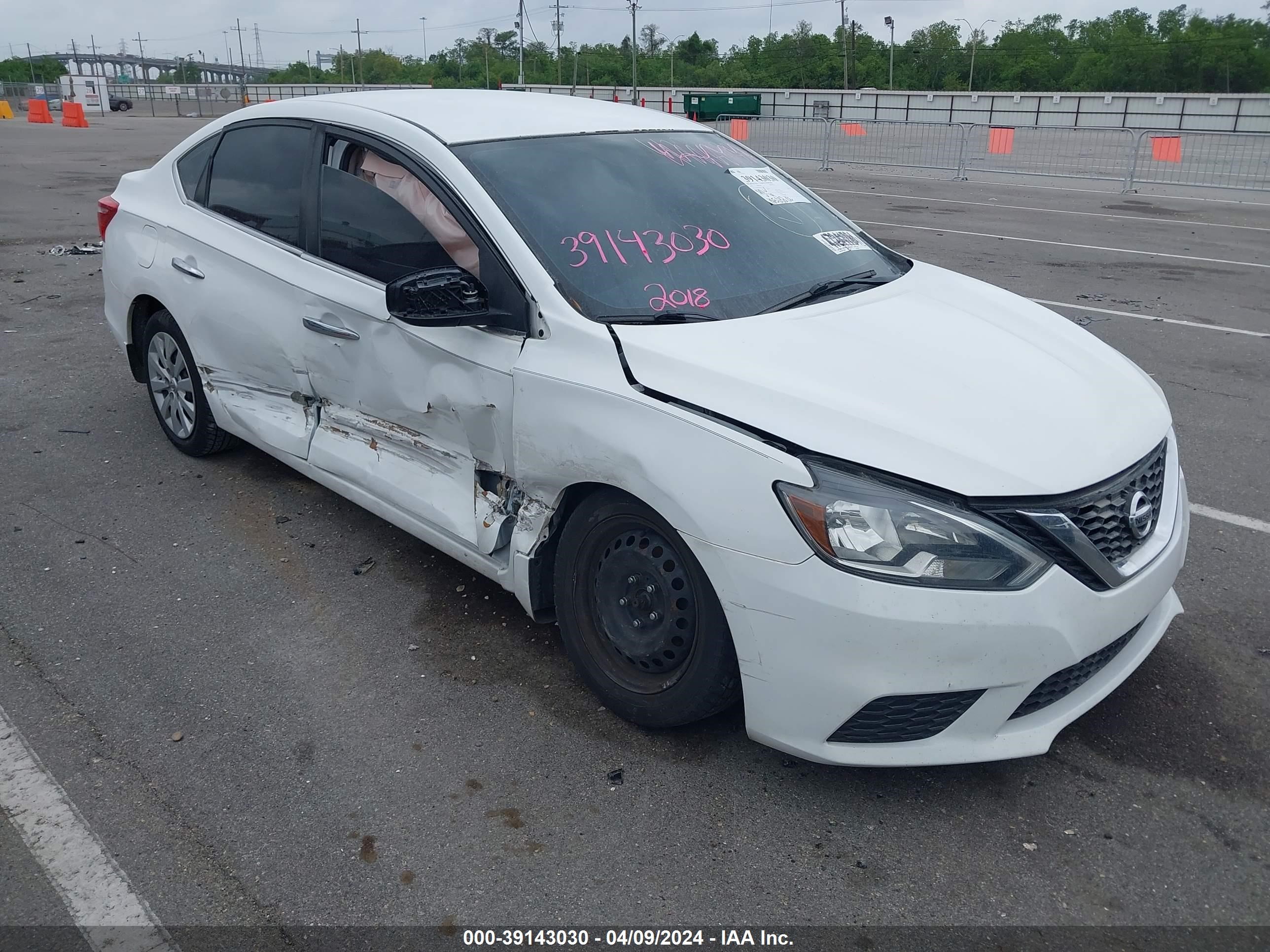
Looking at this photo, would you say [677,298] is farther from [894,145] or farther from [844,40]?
[844,40]

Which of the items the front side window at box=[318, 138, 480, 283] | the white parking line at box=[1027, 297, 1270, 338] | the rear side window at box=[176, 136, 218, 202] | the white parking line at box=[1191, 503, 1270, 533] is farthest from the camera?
the white parking line at box=[1027, 297, 1270, 338]

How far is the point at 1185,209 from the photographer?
16.1 meters

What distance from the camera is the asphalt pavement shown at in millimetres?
2545

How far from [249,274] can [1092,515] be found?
131 inches

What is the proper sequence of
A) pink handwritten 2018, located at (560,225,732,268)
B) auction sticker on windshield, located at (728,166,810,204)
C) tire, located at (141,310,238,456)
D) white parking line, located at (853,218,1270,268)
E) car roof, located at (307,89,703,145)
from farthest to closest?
white parking line, located at (853,218,1270,268) → tire, located at (141,310,238,456) → auction sticker on windshield, located at (728,166,810,204) → car roof, located at (307,89,703,145) → pink handwritten 2018, located at (560,225,732,268)

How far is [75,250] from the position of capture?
10.8 metres

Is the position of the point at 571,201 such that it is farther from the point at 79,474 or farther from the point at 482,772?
the point at 79,474

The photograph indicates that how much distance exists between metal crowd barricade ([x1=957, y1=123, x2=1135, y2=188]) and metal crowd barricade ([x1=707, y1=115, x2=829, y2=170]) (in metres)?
3.28

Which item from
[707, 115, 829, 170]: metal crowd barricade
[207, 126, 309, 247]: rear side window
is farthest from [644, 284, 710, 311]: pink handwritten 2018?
[707, 115, 829, 170]: metal crowd barricade

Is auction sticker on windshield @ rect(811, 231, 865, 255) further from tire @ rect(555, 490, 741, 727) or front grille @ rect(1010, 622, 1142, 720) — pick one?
front grille @ rect(1010, 622, 1142, 720)

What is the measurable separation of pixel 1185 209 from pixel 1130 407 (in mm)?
15294

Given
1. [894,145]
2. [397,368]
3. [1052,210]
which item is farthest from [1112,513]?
[894,145]

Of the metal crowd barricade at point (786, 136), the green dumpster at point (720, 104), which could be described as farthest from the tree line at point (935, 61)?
the metal crowd barricade at point (786, 136)

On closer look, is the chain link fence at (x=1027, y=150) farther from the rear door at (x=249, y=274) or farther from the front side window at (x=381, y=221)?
the front side window at (x=381, y=221)
